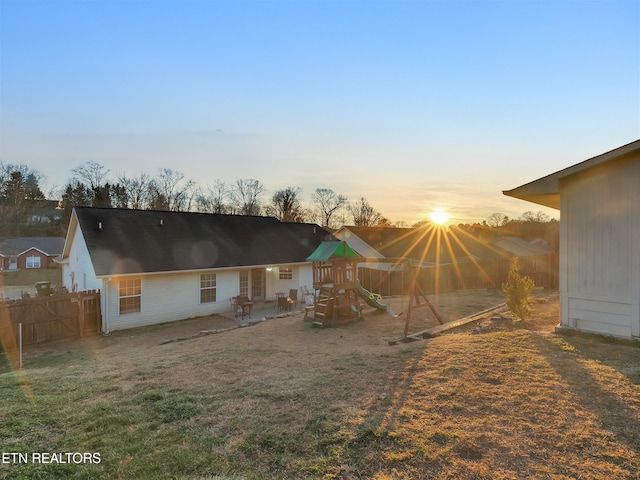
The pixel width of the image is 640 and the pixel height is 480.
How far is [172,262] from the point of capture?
1512 centimetres

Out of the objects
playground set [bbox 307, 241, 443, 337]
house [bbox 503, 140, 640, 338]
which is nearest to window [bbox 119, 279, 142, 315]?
playground set [bbox 307, 241, 443, 337]

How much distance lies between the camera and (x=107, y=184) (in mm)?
44531

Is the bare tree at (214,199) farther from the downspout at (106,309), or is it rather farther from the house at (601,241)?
the house at (601,241)

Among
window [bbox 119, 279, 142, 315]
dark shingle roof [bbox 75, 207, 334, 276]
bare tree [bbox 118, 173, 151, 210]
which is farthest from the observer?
bare tree [bbox 118, 173, 151, 210]

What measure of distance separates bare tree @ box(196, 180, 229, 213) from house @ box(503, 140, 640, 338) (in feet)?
167

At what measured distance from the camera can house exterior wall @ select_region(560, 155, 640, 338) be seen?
21.9ft

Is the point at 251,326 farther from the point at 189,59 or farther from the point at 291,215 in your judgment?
the point at 291,215

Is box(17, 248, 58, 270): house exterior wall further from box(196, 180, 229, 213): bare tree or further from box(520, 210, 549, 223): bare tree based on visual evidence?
box(520, 210, 549, 223): bare tree

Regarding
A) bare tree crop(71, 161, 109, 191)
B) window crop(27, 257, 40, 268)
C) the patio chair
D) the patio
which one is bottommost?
the patio

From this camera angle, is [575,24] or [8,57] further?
[8,57]

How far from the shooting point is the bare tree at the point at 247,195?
183 ft

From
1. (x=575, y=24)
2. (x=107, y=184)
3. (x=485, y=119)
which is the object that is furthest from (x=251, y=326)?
(x=107, y=184)

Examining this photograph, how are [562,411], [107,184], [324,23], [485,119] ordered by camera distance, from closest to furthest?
[562,411], [324,23], [485,119], [107,184]

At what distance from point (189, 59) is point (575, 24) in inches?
435
